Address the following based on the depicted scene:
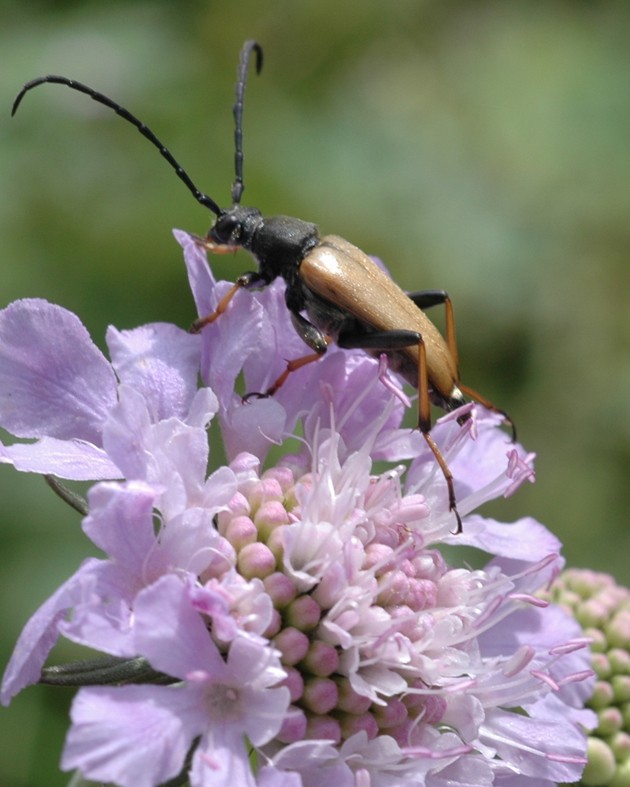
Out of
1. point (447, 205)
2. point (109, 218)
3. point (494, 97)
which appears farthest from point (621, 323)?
point (109, 218)

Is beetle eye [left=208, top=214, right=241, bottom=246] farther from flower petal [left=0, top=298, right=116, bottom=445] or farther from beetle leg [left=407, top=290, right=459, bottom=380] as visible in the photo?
flower petal [left=0, top=298, right=116, bottom=445]

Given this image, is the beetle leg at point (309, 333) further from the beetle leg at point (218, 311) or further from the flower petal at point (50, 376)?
the flower petal at point (50, 376)

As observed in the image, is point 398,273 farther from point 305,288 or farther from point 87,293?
point 305,288

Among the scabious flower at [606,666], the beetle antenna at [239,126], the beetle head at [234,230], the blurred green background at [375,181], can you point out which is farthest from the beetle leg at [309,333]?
the blurred green background at [375,181]

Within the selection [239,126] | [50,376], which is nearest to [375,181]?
[239,126]

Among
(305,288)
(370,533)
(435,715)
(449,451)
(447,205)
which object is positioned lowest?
(435,715)

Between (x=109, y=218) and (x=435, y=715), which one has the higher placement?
(x=109, y=218)

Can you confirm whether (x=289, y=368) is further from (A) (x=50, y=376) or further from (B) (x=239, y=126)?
(B) (x=239, y=126)

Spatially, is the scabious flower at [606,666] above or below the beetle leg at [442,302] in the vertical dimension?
below

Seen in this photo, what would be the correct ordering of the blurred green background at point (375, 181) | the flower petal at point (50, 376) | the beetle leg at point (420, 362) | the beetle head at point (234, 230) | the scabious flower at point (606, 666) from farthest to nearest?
1. the blurred green background at point (375, 181)
2. the beetle head at point (234, 230)
3. the scabious flower at point (606, 666)
4. the beetle leg at point (420, 362)
5. the flower petal at point (50, 376)
